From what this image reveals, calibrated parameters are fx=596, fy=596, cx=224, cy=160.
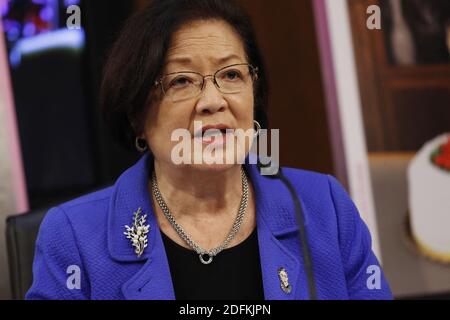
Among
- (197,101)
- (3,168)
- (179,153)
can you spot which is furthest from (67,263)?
(3,168)

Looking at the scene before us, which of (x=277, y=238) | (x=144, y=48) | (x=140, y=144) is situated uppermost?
(x=144, y=48)

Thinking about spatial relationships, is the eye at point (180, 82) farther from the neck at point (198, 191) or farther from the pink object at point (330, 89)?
the pink object at point (330, 89)

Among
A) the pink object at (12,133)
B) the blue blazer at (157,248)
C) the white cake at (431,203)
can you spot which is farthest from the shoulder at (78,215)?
the white cake at (431,203)

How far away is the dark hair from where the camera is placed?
4.23 feet

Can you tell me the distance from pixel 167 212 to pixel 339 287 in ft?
1.40

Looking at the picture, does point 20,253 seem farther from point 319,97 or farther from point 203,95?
point 319,97

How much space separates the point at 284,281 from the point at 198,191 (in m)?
0.29

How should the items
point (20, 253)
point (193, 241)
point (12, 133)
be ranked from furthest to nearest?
point (12, 133), point (20, 253), point (193, 241)

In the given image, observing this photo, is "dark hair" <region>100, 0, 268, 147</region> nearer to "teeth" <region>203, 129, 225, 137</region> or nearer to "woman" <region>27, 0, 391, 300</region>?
"woman" <region>27, 0, 391, 300</region>

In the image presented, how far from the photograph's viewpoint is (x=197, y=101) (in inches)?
50.1

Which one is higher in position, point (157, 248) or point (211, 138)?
point (211, 138)

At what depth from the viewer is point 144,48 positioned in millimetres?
1295

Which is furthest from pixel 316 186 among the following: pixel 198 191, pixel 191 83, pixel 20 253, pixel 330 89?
pixel 330 89

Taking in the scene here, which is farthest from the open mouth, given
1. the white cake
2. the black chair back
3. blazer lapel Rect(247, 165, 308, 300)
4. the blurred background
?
the white cake
